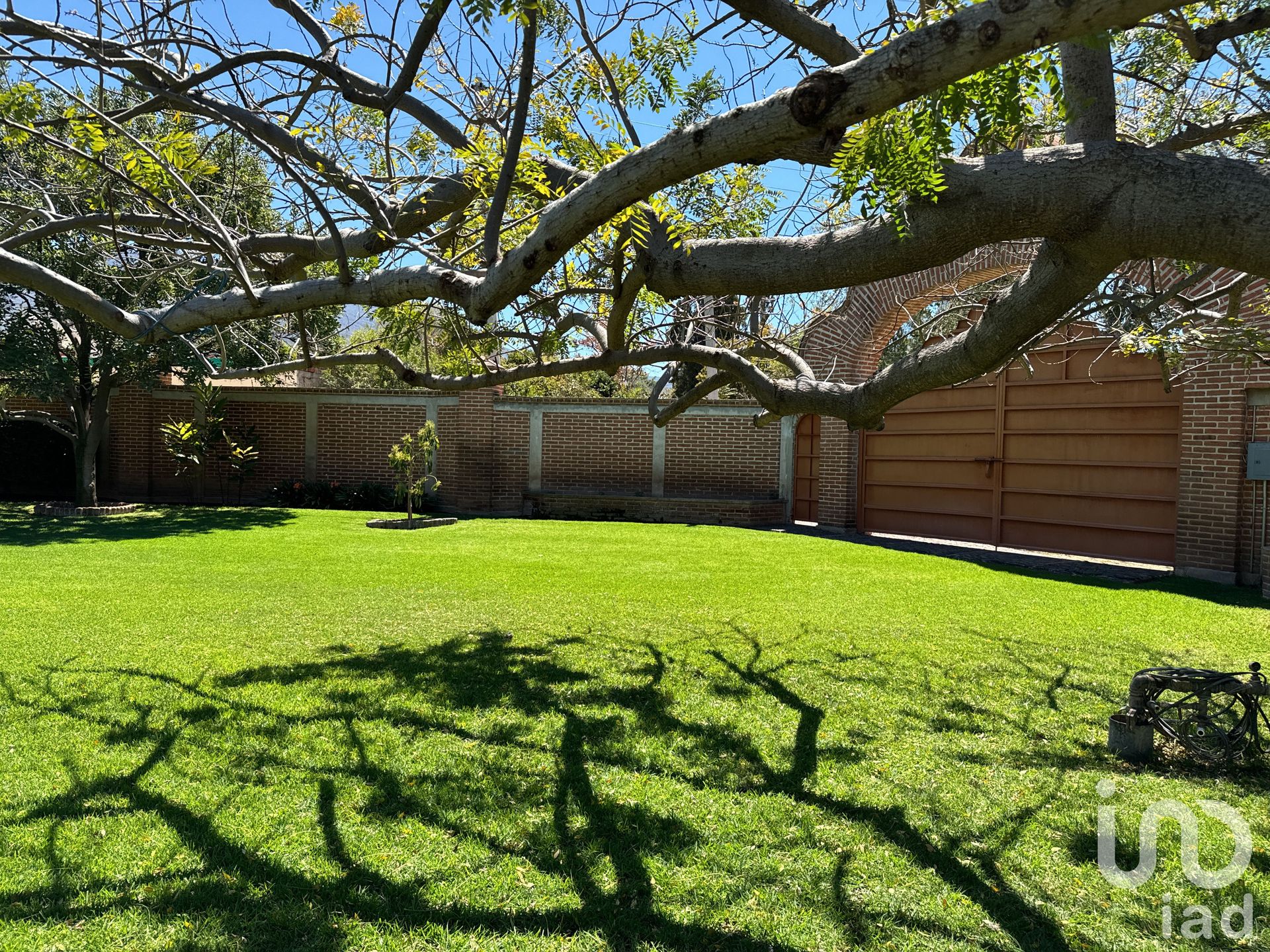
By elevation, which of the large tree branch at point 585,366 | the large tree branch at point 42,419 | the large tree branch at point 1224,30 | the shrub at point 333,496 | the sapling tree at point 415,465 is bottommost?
the shrub at point 333,496

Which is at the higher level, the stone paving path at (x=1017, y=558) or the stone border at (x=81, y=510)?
the stone border at (x=81, y=510)

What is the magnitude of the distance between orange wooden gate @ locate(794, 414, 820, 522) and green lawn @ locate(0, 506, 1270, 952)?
691cm

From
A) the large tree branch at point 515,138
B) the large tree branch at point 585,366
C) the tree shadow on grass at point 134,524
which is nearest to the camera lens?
the large tree branch at point 515,138

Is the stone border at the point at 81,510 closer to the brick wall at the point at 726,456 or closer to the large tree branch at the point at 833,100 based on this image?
the brick wall at the point at 726,456

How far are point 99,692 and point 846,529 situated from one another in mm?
10605

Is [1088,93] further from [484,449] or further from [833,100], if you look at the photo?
[484,449]

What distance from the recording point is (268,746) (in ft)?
12.1

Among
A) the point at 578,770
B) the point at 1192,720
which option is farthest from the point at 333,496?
the point at 1192,720

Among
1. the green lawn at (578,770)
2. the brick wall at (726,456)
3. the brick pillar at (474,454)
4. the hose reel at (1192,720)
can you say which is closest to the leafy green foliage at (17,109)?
the green lawn at (578,770)

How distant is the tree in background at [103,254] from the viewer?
12.9 ft

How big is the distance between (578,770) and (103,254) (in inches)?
184

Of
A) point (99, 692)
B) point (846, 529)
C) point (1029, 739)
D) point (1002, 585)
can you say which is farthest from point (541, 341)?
point (846, 529)

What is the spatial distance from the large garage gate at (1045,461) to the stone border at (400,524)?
261 inches

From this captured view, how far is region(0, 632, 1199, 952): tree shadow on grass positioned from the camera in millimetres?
2428
